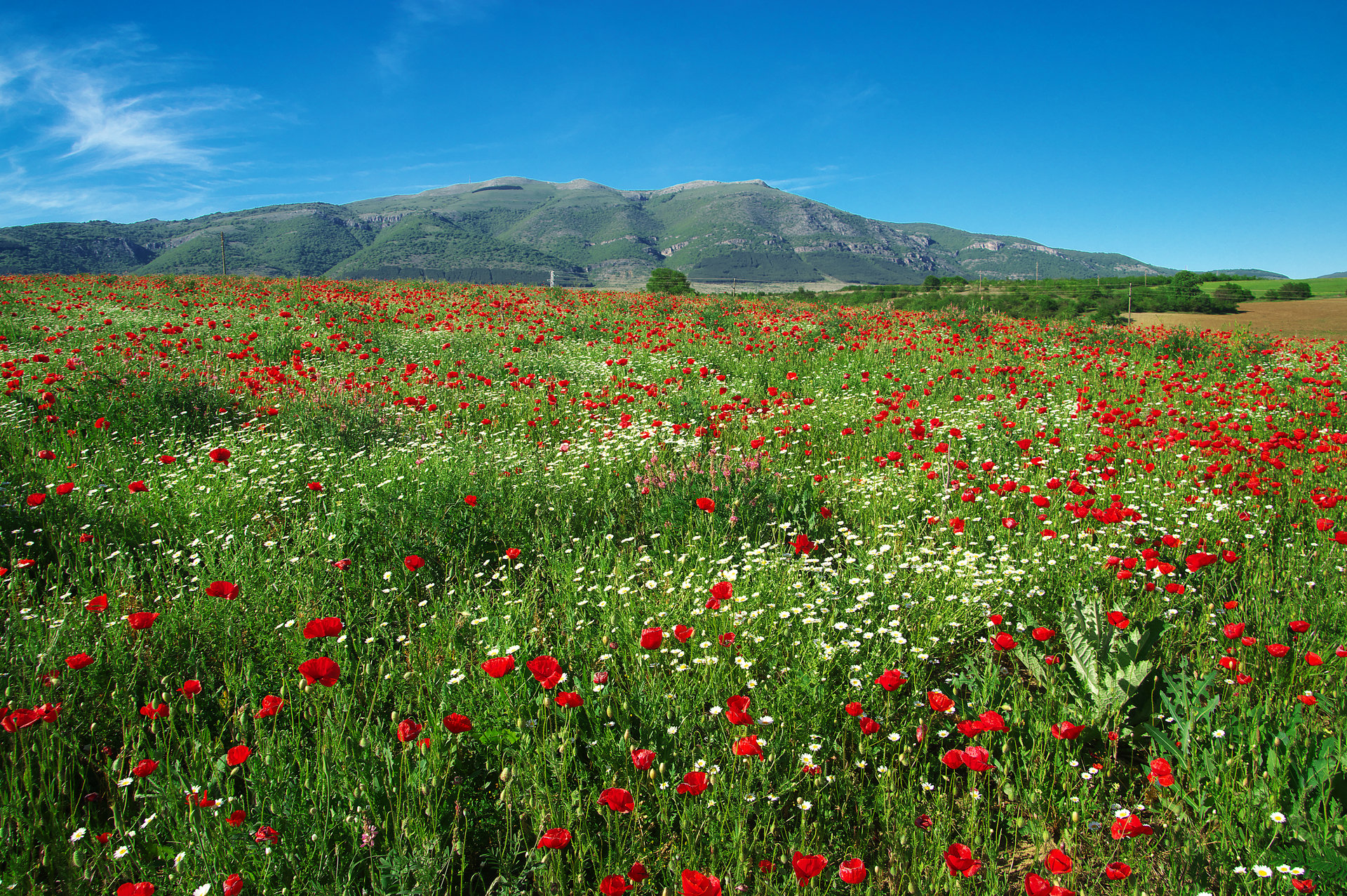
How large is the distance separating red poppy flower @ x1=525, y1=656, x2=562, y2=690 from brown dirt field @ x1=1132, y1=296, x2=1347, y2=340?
18247 mm

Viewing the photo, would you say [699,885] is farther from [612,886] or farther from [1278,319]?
[1278,319]

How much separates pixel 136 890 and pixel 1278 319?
95.9 feet

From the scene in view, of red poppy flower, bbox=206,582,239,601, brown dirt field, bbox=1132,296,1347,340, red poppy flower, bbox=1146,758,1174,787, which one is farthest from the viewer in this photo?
brown dirt field, bbox=1132,296,1347,340

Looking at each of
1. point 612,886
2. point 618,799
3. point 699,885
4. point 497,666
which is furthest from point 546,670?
point 699,885

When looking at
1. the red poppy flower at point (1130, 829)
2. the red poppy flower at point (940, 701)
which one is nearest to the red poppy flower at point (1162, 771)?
the red poppy flower at point (1130, 829)

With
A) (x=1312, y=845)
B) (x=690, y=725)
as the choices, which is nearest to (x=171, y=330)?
(x=690, y=725)

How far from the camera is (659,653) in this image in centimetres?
260

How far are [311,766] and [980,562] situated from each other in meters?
3.25

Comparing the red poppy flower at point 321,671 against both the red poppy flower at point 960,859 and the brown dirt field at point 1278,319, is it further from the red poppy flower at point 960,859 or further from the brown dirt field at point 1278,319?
the brown dirt field at point 1278,319

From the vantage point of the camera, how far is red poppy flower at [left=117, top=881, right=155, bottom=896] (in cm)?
124

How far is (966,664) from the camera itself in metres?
2.70

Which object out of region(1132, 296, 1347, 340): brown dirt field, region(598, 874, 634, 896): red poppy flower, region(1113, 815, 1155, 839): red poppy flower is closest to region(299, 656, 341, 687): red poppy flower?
region(598, 874, 634, 896): red poppy flower

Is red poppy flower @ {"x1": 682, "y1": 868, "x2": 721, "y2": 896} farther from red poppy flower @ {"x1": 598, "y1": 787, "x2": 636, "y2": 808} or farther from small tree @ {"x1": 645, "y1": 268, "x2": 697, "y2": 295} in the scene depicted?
small tree @ {"x1": 645, "y1": 268, "x2": 697, "y2": 295}

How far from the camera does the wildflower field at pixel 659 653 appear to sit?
5.69 ft
